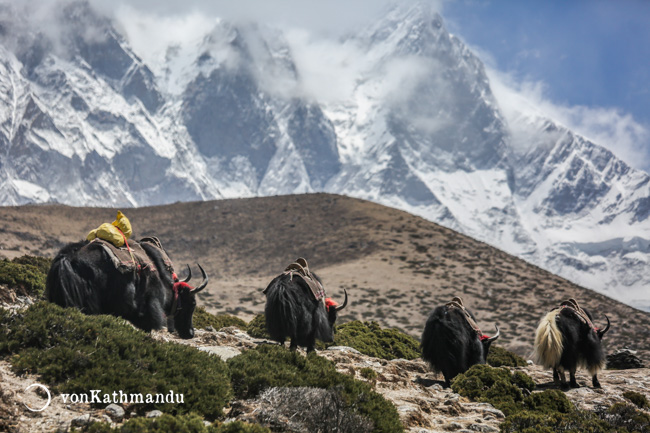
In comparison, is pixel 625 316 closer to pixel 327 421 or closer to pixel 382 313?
pixel 382 313

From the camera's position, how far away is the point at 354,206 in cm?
7412

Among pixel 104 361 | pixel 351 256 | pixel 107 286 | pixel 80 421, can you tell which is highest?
pixel 351 256

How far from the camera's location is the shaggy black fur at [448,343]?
12.0 meters

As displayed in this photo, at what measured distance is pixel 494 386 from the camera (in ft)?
35.3

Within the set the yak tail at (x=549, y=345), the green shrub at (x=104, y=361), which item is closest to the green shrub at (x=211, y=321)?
the green shrub at (x=104, y=361)

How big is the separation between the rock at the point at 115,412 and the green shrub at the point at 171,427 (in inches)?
20.7

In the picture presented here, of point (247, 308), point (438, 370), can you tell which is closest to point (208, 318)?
point (438, 370)

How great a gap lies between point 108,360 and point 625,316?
38.2m

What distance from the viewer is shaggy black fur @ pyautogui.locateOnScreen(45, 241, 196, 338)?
30.2ft

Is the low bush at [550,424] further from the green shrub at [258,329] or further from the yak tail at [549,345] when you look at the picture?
the green shrub at [258,329]

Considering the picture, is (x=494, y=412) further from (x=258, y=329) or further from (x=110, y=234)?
(x=258, y=329)

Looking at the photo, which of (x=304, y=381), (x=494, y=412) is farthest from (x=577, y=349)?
(x=304, y=381)

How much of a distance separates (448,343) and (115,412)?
695cm

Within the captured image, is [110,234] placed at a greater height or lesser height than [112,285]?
greater
